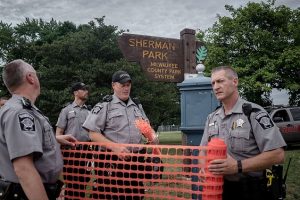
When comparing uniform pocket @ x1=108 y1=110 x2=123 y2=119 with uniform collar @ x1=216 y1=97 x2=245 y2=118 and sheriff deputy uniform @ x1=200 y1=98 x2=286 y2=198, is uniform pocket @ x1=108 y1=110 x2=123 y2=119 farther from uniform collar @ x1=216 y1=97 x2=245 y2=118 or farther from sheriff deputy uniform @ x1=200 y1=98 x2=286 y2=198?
sheriff deputy uniform @ x1=200 y1=98 x2=286 y2=198

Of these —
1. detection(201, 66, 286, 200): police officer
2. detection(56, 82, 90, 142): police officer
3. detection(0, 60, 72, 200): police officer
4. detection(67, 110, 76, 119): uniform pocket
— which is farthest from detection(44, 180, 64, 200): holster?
detection(67, 110, 76, 119): uniform pocket

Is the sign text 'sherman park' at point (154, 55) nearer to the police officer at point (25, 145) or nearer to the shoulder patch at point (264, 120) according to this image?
the shoulder patch at point (264, 120)

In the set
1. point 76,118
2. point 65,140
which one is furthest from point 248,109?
point 76,118

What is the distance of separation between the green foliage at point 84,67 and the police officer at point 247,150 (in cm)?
2231

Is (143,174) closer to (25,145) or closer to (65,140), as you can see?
(65,140)

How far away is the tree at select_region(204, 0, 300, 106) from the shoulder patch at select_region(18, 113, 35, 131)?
27463 mm

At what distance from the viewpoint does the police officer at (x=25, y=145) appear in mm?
2109

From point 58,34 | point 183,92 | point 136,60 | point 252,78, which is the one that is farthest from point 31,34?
point 183,92

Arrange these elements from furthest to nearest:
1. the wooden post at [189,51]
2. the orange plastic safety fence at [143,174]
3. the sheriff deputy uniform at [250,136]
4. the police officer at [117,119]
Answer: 1. the wooden post at [189,51]
2. the police officer at [117,119]
3. the sheriff deputy uniform at [250,136]
4. the orange plastic safety fence at [143,174]

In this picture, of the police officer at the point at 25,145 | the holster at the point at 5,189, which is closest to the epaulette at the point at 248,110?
the police officer at the point at 25,145

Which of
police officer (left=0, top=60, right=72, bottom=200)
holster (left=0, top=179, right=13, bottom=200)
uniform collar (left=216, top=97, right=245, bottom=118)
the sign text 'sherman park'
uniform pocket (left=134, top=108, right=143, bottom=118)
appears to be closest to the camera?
police officer (left=0, top=60, right=72, bottom=200)

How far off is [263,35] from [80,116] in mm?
26098

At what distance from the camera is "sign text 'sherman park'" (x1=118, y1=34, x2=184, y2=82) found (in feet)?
22.3

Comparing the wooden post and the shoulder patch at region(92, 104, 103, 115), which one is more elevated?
the wooden post
